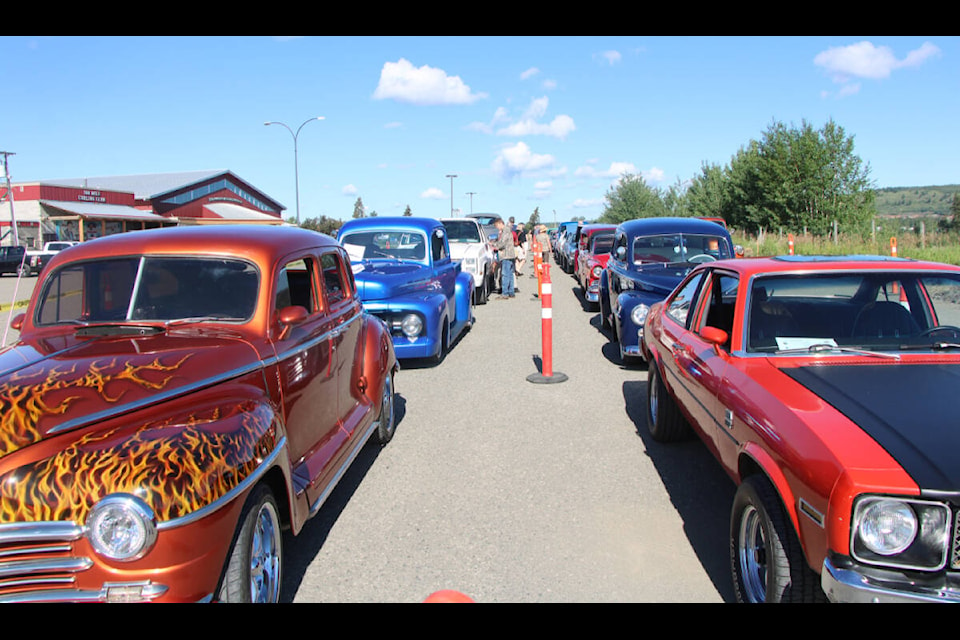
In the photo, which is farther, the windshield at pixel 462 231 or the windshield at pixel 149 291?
the windshield at pixel 462 231

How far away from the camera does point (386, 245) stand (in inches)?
398

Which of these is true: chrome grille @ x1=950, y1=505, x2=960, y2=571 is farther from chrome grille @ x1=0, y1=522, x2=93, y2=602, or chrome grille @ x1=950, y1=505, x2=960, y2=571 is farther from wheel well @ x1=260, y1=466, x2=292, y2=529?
chrome grille @ x1=0, y1=522, x2=93, y2=602

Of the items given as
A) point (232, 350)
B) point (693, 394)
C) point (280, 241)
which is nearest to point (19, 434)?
point (232, 350)

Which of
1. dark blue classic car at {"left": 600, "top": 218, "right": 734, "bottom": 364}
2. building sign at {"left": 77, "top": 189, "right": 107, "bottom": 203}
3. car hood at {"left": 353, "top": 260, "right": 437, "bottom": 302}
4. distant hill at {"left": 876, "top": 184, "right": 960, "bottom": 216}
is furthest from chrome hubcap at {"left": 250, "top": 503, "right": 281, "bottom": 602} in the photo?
distant hill at {"left": 876, "top": 184, "right": 960, "bottom": 216}

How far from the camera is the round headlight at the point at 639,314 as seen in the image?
27.7 feet

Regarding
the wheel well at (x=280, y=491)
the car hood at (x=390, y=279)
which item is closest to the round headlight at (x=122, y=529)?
the wheel well at (x=280, y=491)

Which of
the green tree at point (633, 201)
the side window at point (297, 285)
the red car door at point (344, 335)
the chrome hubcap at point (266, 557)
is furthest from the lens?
the green tree at point (633, 201)

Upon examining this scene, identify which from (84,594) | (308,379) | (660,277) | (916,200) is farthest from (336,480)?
(916,200)

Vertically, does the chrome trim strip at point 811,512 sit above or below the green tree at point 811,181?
below

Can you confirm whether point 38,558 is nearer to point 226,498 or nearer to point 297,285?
point 226,498

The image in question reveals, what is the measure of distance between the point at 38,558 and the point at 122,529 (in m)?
0.31

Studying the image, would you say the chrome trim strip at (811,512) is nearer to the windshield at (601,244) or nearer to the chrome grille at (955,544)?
the chrome grille at (955,544)

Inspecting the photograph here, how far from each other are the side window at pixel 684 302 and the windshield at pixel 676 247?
13.4ft
